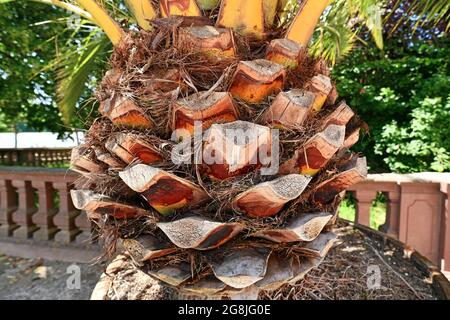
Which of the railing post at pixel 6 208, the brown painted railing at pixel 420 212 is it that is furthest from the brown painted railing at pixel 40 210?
the brown painted railing at pixel 420 212

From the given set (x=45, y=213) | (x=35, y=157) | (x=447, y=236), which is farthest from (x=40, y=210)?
(x=35, y=157)

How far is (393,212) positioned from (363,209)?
214 mm

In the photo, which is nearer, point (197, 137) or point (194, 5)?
point (197, 137)

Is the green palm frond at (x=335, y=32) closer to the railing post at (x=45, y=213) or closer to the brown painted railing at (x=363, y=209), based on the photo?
the brown painted railing at (x=363, y=209)

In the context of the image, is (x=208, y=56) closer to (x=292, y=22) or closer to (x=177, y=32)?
(x=177, y=32)

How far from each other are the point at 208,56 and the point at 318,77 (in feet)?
1.24

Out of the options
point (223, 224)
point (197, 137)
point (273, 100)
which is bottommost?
point (223, 224)

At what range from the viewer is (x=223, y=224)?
86 cm

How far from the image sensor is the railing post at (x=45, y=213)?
9.46 feet

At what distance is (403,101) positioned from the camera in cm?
475

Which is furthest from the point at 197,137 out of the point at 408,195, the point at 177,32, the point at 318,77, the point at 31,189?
the point at 31,189

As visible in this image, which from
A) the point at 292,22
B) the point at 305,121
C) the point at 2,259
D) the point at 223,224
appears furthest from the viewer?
the point at 2,259

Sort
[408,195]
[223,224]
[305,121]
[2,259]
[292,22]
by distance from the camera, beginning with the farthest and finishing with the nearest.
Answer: [2,259] < [408,195] < [292,22] < [305,121] < [223,224]

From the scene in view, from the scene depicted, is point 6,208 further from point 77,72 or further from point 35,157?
point 35,157
